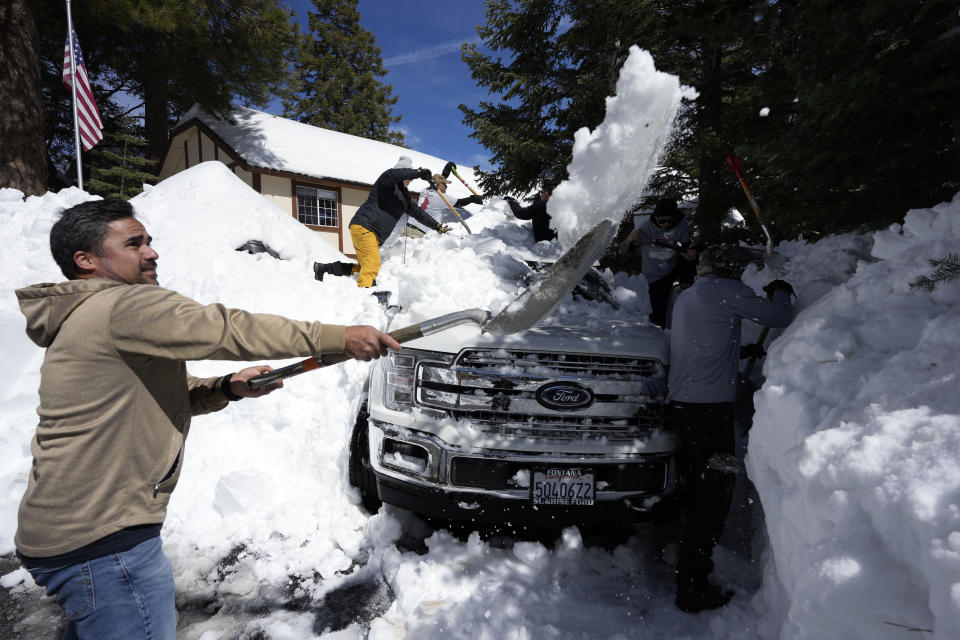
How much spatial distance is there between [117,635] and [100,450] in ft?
1.79

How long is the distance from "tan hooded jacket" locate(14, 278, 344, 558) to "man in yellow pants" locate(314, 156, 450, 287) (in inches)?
195

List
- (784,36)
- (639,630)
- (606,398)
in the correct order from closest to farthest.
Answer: (639,630) < (606,398) < (784,36)

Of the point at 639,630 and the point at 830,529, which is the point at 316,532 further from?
the point at 830,529

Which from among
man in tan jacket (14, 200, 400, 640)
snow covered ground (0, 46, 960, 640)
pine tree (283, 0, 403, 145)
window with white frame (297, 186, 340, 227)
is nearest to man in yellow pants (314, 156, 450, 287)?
snow covered ground (0, 46, 960, 640)

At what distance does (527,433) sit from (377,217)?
15.2ft

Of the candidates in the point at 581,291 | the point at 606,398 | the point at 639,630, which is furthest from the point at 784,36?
the point at 639,630

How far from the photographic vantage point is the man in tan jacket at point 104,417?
1441mm

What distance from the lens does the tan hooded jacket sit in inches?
56.6

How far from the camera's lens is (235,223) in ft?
24.5

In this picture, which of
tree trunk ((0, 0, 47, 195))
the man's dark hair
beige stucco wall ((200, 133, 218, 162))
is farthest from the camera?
beige stucco wall ((200, 133, 218, 162))

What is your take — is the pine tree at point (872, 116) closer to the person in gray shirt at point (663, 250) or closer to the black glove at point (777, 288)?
the black glove at point (777, 288)

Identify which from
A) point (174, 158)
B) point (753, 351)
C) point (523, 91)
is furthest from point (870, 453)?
point (174, 158)

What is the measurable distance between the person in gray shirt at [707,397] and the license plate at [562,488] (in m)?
0.58

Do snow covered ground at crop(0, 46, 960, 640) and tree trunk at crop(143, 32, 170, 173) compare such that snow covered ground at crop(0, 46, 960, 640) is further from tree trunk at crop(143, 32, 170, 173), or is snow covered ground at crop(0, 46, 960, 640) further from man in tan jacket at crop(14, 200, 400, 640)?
tree trunk at crop(143, 32, 170, 173)
